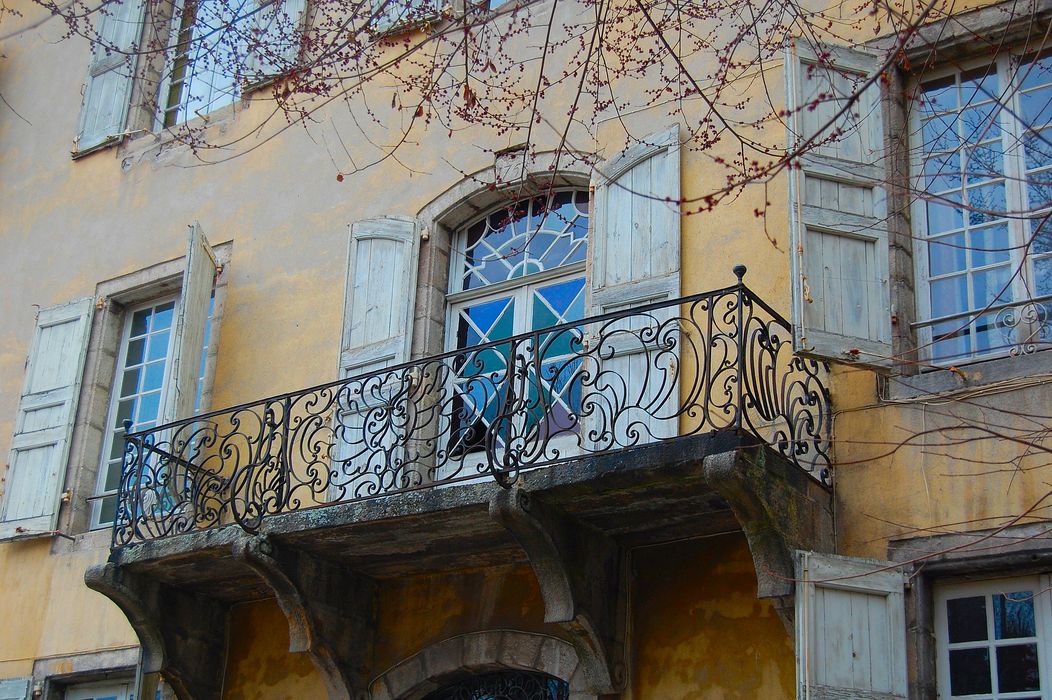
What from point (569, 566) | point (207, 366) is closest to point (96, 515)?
point (207, 366)

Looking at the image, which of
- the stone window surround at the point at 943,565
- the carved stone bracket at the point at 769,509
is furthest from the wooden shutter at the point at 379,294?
the stone window surround at the point at 943,565

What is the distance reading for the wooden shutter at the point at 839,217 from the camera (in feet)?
23.9

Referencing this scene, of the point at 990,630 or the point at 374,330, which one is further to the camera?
the point at 374,330

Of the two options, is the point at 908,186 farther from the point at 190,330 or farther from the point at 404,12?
the point at 190,330

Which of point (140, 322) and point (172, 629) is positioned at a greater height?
point (140, 322)

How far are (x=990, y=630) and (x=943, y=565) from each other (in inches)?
14.4

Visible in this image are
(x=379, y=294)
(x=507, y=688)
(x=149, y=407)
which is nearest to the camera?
(x=507, y=688)

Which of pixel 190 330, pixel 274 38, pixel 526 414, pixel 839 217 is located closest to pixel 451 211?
pixel 190 330

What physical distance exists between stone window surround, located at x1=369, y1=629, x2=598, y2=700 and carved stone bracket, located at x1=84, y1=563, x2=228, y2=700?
1.27 meters

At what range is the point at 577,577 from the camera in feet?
24.7

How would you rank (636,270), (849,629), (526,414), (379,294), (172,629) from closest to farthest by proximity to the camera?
(849,629)
(526,414)
(636,270)
(172,629)
(379,294)

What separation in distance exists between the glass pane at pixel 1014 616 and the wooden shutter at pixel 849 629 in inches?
17.8

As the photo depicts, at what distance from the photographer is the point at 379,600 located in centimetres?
891

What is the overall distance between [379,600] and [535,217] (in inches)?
104
